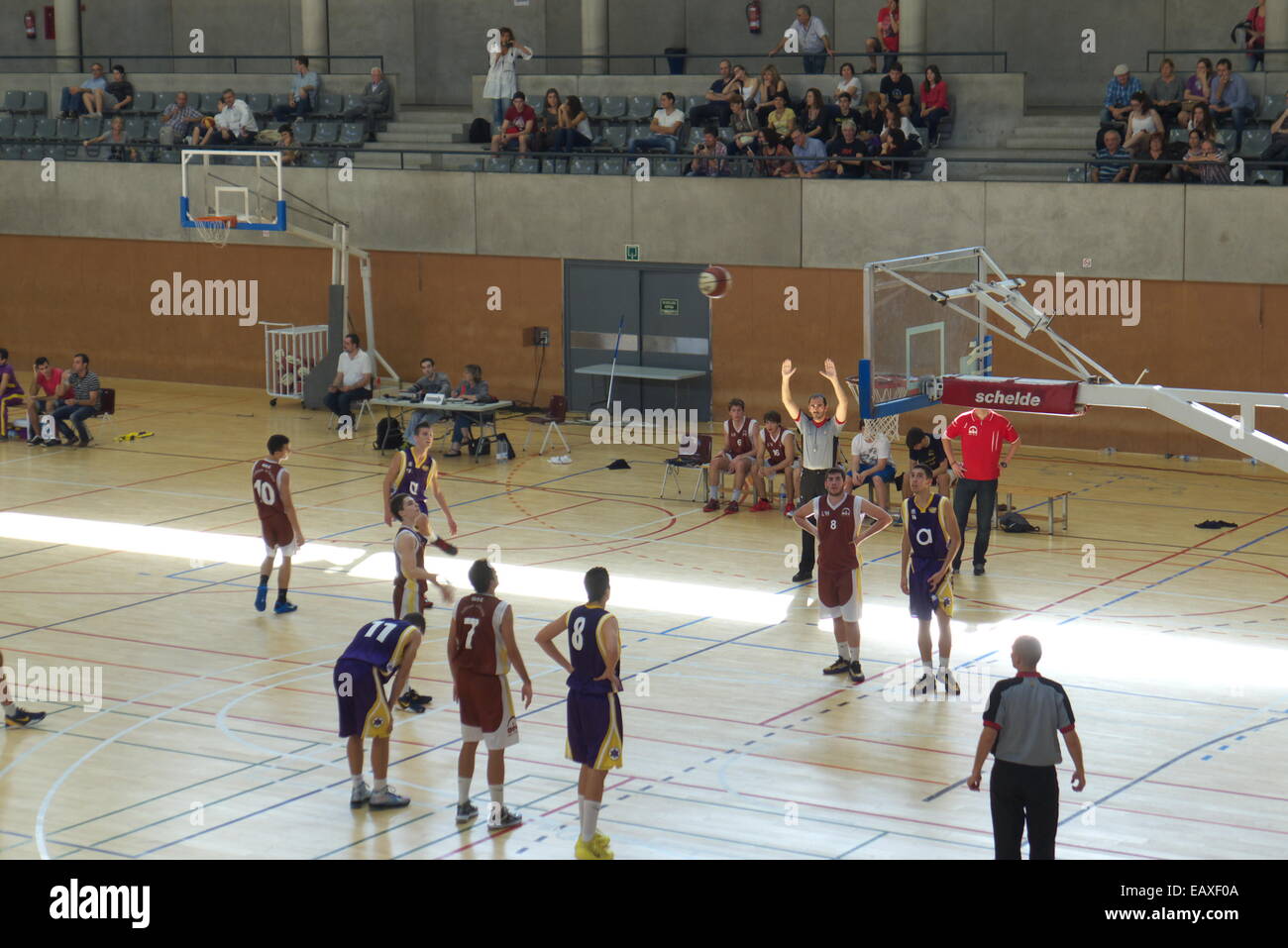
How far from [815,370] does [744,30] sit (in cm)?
897

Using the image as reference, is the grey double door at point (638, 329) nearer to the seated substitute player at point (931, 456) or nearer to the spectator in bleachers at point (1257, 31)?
the spectator in bleachers at point (1257, 31)

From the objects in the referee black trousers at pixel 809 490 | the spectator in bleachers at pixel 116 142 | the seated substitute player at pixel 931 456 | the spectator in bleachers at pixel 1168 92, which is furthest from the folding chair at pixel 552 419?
the spectator in bleachers at pixel 116 142

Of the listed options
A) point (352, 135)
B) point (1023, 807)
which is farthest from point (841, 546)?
point (352, 135)

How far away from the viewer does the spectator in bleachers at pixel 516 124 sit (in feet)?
92.5

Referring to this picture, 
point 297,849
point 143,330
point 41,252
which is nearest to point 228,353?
point 143,330

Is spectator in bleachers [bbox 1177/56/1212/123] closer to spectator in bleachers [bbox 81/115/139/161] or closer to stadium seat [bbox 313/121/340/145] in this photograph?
stadium seat [bbox 313/121/340/145]

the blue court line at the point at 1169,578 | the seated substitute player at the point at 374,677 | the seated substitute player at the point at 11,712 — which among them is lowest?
the seated substitute player at the point at 11,712

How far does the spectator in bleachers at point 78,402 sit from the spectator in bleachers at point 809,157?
11068 millimetres

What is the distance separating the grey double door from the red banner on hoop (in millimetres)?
15633

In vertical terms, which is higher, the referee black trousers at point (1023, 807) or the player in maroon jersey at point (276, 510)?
the player in maroon jersey at point (276, 510)

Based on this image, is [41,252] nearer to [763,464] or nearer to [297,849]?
[763,464]

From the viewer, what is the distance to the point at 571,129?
27.8m

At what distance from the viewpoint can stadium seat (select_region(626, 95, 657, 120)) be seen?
28.6m
